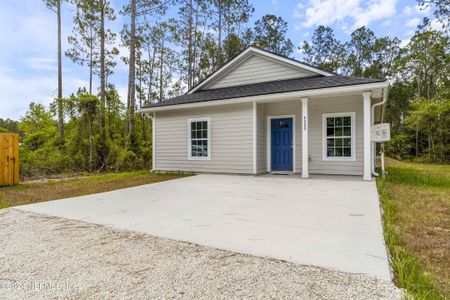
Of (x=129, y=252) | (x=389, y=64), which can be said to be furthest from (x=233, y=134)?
(x=389, y=64)

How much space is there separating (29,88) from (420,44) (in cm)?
2765

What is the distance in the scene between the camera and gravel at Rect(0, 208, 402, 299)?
1909 mm

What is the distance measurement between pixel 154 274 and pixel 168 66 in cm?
1994

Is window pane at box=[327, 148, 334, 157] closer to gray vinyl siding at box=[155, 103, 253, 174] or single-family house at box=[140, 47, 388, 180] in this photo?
single-family house at box=[140, 47, 388, 180]

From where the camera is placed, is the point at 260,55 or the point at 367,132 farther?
the point at 260,55

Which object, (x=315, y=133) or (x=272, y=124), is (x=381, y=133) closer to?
(x=315, y=133)

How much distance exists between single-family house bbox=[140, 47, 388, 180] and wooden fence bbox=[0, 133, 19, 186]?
4.56 m

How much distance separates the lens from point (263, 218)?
12.5 ft

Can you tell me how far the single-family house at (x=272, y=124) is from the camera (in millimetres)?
8344

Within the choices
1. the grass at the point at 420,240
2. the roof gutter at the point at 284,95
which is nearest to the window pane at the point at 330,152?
the roof gutter at the point at 284,95

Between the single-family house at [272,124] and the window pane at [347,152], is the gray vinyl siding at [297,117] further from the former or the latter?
the window pane at [347,152]

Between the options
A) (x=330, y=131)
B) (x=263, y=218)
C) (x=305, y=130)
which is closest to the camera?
(x=263, y=218)

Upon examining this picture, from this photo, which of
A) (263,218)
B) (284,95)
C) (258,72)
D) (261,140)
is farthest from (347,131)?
(263,218)

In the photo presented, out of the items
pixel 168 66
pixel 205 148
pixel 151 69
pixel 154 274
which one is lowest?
pixel 154 274
